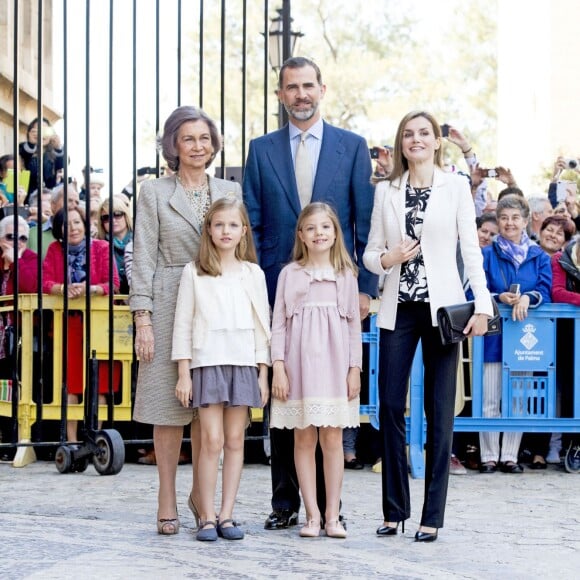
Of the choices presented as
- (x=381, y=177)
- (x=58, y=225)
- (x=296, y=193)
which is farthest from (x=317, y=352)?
(x=58, y=225)

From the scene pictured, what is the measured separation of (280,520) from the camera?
6418mm

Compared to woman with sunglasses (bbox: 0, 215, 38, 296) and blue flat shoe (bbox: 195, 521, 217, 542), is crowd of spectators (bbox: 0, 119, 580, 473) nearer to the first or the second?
woman with sunglasses (bbox: 0, 215, 38, 296)

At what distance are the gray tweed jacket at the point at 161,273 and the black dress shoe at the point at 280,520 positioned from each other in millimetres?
652

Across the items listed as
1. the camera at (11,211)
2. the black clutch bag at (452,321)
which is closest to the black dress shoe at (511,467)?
the black clutch bag at (452,321)

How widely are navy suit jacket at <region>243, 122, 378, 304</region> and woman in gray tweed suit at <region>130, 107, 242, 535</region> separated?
0.56 ft

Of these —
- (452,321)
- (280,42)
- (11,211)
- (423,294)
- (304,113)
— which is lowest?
(452,321)

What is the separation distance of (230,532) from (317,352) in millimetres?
887

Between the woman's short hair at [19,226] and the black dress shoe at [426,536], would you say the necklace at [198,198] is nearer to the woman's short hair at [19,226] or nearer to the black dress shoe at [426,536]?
the black dress shoe at [426,536]

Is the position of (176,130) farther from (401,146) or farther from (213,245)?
(401,146)

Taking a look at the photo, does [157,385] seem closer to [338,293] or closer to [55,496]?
[338,293]

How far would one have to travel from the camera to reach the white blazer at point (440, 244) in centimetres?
612

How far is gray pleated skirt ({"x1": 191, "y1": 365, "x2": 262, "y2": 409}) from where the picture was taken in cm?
604

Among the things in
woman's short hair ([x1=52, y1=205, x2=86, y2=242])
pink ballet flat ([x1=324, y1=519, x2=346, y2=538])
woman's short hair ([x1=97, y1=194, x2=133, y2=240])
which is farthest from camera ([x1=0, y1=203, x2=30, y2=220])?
pink ballet flat ([x1=324, y1=519, x2=346, y2=538])

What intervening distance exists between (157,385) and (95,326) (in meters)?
3.09
